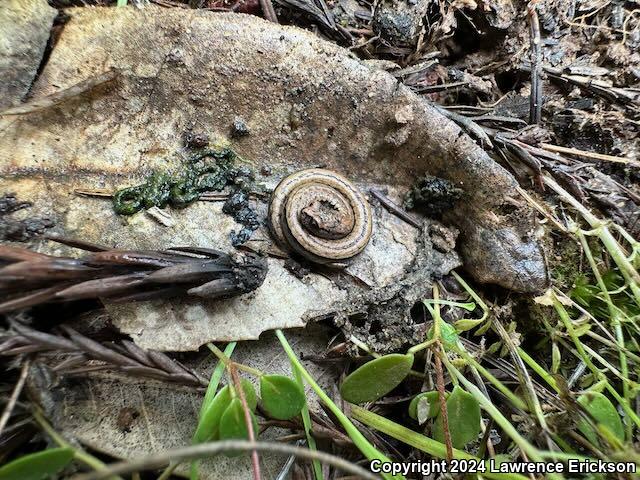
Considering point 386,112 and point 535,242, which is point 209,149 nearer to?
point 386,112

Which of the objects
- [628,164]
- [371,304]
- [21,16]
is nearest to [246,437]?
[371,304]

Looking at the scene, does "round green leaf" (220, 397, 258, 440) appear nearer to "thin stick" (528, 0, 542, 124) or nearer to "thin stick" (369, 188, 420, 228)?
"thin stick" (369, 188, 420, 228)

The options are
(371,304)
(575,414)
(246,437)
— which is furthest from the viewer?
(371,304)

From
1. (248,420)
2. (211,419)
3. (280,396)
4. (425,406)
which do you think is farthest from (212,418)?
(425,406)

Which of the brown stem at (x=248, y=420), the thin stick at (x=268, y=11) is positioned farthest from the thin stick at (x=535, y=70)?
the brown stem at (x=248, y=420)

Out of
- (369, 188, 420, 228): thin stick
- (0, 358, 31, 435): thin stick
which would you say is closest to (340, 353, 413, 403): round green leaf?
(369, 188, 420, 228): thin stick
